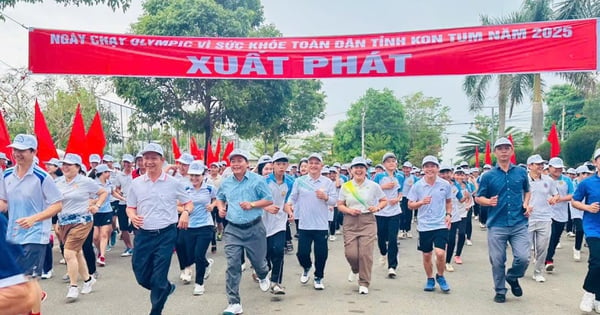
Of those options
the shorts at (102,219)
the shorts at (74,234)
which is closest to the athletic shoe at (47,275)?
the shorts at (102,219)

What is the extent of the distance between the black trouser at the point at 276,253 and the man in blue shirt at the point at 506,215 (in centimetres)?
265

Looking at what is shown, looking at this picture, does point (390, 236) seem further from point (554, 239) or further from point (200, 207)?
point (200, 207)

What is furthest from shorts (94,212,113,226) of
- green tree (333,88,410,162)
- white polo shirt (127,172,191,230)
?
green tree (333,88,410,162)

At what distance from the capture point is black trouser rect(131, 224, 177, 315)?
589 cm

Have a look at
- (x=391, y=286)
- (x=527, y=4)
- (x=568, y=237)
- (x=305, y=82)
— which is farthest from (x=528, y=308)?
(x=305, y=82)

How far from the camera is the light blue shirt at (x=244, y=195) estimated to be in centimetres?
680

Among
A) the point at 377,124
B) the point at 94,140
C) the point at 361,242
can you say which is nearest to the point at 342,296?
the point at 361,242

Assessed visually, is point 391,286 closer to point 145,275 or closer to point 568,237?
point 145,275

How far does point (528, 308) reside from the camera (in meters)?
6.96

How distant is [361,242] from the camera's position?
7.79 m

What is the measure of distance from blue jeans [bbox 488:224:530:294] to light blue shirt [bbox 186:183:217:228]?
3839 mm

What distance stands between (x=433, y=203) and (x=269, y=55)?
3519mm

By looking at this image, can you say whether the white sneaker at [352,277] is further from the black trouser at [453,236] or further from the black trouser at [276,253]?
the black trouser at [453,236]

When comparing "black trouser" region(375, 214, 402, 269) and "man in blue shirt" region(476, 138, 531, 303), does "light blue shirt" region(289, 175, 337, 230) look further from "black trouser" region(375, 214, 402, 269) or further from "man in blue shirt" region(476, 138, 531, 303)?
"man in blue shirt" region(476, 138, 531, 303)
